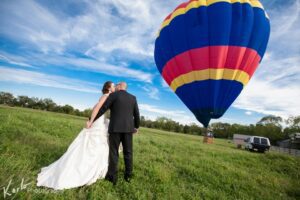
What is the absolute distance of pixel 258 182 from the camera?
268 inches

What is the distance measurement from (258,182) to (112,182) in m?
4.55

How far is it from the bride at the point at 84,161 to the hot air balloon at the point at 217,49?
601cm

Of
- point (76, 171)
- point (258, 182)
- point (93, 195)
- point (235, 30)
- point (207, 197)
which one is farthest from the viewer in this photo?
point (235, 30)

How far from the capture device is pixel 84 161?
4.73m

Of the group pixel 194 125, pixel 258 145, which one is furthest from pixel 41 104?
pixel 258 145

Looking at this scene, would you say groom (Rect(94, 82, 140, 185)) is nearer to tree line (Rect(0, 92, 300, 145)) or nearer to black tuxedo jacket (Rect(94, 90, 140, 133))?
black tuxedo jacket (Rect(94, 90, 140, 133))

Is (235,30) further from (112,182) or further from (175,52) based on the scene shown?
(112,182)

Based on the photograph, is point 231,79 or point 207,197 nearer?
point 207,197

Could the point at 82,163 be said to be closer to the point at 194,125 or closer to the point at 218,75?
the point at 218,75

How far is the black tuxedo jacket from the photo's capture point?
4988 millimetres

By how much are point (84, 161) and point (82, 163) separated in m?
0.06

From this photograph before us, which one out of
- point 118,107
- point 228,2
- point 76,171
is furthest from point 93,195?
point 228,2

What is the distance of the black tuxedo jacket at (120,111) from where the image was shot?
4.99 m

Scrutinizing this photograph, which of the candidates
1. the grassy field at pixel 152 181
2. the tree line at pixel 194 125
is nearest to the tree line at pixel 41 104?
the tree line at pixel 194 125
